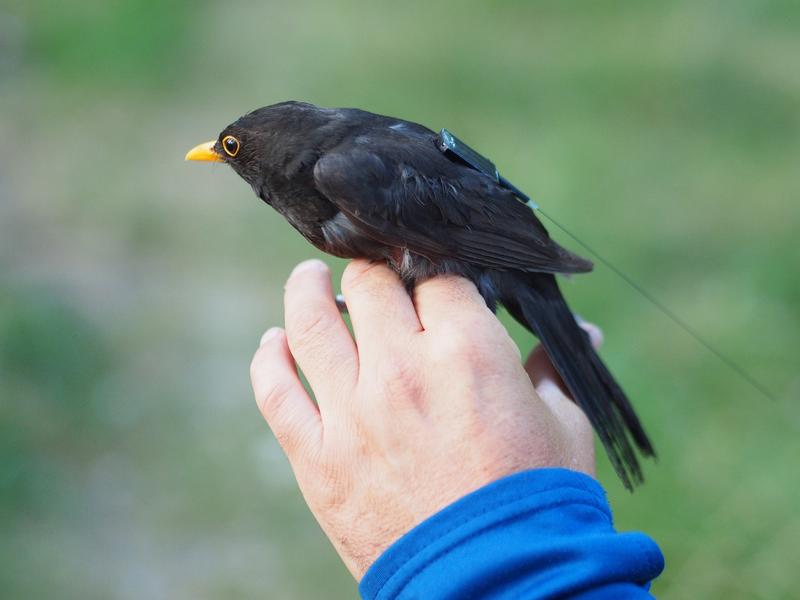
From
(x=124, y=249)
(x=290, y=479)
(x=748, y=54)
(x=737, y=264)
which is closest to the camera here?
(x=290, y=479)

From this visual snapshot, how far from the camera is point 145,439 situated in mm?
5617

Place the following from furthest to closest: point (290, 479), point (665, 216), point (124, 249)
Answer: point (124, 249), point (665, 216), point (290, 479)

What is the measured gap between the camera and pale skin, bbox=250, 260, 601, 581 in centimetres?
193

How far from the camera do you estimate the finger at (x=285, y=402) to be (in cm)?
224

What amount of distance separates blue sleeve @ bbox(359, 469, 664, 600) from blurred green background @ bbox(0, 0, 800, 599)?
1.69 metres

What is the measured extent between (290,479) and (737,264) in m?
3.13

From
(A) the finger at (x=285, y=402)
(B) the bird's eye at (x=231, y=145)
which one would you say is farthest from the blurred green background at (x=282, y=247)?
(B) the bird's eye at (x=231, y=145)

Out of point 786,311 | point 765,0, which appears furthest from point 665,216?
point 765,0

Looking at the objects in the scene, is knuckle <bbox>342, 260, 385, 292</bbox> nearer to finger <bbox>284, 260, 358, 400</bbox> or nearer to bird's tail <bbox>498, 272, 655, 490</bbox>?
finger <bbox>284, 260, 358, 400</bbox>

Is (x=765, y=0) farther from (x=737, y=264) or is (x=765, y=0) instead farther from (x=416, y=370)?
(x=416, y=370)

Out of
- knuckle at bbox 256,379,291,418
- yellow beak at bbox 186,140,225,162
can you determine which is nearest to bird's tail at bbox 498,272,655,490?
knuckle at bbox 256,379,291,418

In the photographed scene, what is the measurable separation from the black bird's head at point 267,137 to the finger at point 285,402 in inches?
28.8

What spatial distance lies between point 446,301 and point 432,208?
0.63 meters

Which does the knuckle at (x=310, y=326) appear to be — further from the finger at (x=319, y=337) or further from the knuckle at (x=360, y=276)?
the knuckle at (x=360, y=276)
